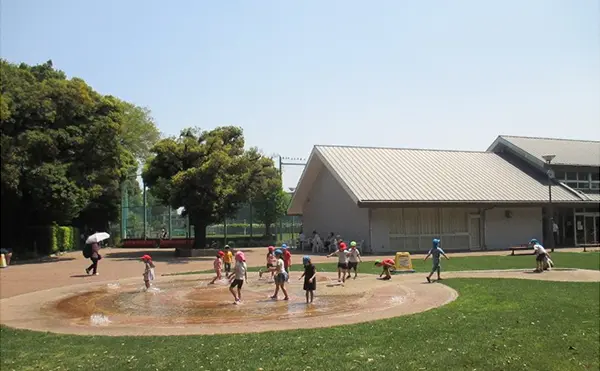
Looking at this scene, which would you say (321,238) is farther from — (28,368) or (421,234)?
(28,368)

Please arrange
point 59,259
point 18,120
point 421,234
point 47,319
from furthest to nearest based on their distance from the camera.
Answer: point 421,234
point 59,259
point 18,120
point 47,319

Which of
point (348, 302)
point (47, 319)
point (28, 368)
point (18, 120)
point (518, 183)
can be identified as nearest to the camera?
point (28, 368)

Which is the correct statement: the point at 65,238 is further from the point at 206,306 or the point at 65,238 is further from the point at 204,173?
the point at 206,306

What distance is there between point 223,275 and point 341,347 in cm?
1302

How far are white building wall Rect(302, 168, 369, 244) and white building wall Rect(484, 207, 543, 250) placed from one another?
8349 millimetres

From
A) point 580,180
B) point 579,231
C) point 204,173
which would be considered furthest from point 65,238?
point 580,180

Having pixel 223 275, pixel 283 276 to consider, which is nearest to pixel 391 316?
pixel 283 276

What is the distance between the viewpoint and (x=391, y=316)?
1146cm

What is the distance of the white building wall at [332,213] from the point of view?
3416 centimetres

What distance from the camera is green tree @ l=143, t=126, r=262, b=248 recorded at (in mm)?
31609

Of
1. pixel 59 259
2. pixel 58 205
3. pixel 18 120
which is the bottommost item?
pixel 59 259

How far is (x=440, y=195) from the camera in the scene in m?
34.0

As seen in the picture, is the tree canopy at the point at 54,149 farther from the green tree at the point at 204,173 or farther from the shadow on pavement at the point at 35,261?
the green tree at the point at 204,173

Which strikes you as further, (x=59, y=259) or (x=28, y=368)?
(x=59, y=259)
